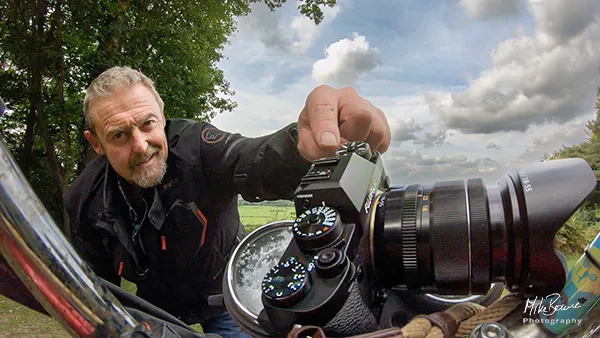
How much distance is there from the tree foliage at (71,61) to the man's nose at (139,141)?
5.69m

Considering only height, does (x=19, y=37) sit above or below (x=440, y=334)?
above

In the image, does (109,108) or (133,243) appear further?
(109,108)

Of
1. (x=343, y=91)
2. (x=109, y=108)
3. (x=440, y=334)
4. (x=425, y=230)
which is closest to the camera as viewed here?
(x=440, y=334)

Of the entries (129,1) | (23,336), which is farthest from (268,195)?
(129,1)

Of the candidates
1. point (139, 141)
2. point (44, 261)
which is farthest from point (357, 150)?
point (139, 141)

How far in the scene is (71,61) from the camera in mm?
7969

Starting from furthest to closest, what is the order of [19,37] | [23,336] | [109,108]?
[19,37] < [23,336] < [109,108]

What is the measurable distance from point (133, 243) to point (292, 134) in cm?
91

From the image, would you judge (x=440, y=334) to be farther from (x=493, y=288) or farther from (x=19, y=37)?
(x=19, y=37)

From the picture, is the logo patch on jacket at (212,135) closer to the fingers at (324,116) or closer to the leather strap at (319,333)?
the fingers at (324,116)

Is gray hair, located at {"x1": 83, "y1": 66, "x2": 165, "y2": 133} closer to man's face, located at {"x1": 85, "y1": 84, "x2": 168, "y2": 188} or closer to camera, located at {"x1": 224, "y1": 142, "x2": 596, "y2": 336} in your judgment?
man's face, located at {"x1": 85, "y1": 84, "x2": 168, "y2": 188}

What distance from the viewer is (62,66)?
25.5ft

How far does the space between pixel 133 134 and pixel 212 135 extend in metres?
0.38

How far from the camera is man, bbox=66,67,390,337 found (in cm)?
194
